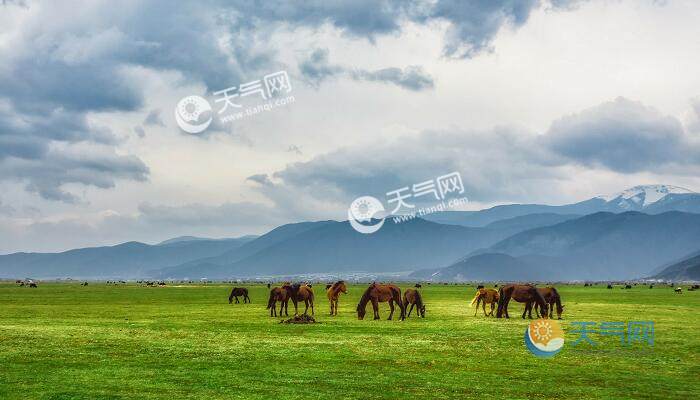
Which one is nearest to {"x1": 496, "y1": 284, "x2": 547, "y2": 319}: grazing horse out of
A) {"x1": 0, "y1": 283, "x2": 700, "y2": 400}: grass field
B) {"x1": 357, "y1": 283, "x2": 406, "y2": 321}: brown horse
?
{"x1": 357, "y1": 283, "x2": 406, "y2": 321}: brown horse

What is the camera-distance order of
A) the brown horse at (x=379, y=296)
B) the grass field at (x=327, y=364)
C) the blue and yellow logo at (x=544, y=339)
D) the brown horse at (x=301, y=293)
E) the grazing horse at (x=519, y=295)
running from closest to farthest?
the grass field at (x=327, y=364), the blue and yellow logo at (x=544, y=339), the brown horse at (x=379, y=296), the grazing horse at (x=519, y=295), the brown horse at (x=301, y=293)

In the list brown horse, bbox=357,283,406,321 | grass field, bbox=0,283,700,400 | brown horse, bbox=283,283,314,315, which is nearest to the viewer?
grass field, bbox=0,283,700,400

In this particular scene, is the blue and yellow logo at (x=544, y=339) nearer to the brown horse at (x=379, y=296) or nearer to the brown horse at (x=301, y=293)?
the brown horse at (x=379, y=296)

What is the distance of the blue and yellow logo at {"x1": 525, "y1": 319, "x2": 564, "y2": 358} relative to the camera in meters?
21.2

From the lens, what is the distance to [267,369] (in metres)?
19.3

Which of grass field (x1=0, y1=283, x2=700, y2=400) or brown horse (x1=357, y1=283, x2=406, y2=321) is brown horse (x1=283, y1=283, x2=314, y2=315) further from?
grass field (x1=0, y1=283, x2=700, y2=400)

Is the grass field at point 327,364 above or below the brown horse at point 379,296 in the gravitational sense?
below

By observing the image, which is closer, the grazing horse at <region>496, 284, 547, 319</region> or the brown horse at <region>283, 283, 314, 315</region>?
the grazing horse at <region>496, 284, 547, 319</region>

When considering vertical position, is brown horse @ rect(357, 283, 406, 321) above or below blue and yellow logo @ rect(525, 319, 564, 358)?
above

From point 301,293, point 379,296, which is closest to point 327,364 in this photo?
point 379,296

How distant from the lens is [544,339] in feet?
71.2

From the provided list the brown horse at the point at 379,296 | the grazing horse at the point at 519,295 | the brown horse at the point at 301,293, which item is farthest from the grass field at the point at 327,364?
the brown horse at the point at 301,293

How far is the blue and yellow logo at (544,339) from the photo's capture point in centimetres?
2123

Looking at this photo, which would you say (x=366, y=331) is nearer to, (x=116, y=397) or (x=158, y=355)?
(x=158, y=355)
